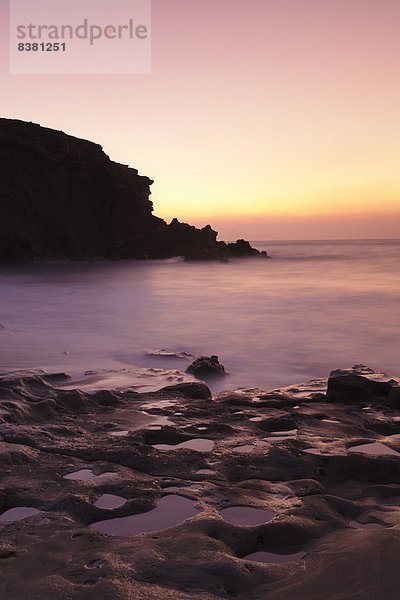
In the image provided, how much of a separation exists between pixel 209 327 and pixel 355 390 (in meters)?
5.90

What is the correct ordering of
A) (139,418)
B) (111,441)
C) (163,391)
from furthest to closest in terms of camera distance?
(163,391), (139,418), (111,441)

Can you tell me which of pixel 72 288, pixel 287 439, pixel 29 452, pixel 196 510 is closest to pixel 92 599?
pixel 196 510

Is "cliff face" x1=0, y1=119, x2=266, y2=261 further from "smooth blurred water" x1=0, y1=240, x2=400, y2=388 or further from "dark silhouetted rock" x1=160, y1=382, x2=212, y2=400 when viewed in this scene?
"dark silhouetted rock" x1=160, y1=382, x2=212, y2=400

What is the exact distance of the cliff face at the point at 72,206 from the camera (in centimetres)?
3247

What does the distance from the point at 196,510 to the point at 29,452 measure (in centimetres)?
111

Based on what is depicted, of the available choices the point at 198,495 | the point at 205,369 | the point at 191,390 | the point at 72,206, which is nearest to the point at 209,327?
the point at 205,369

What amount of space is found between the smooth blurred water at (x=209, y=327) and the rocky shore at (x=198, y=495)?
1398 millimetres

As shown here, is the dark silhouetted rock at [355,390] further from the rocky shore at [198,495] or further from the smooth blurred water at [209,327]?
the smooth blurred water at [209,327]

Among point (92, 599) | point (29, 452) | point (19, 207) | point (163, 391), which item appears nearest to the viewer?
point (92, 599)

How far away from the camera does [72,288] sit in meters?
18.6

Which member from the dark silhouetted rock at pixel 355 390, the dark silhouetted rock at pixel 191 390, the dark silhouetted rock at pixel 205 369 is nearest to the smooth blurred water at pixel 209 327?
the dark silhouetted rock at pixel 205 369

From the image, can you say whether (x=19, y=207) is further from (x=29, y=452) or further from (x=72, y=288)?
(x=29, y=452)

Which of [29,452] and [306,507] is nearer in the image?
[306,507]

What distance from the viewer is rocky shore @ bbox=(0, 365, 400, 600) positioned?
6.02 ft
